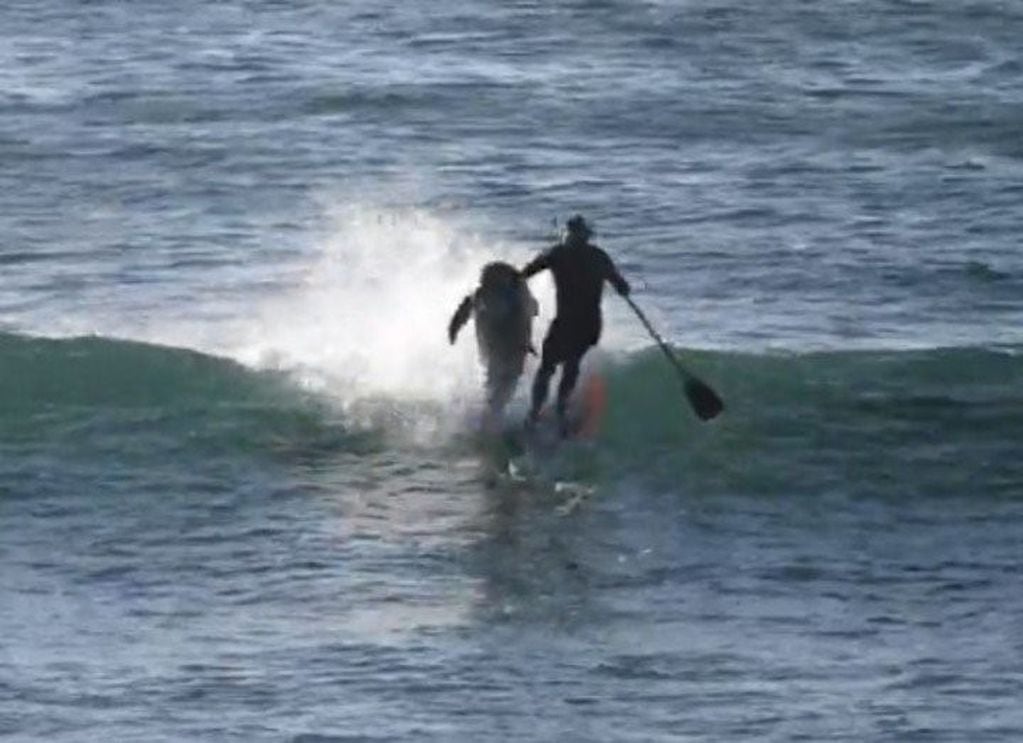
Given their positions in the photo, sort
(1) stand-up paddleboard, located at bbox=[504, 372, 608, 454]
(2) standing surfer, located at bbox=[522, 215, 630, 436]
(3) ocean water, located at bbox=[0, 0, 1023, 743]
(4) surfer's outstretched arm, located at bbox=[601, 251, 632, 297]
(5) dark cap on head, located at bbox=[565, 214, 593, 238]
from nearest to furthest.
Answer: (3) ocean water, located at bbox=[0, 0, 1023, 743] < (4) surfer's outstretched arm, located at bbox=[601, 251, 632, 297] < (5) dark cap on head, located at bbox=[565, 214, 593, 238] < (2) standing surfer, located at bbox=[522, 215, 630, 436] < (1) stand-up paddleboard, located at bbox=[504, 372, 608, 454]

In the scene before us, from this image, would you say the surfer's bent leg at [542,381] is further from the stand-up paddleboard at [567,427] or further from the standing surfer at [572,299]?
the stand-up paddleboard at [567,427]

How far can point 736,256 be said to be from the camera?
2886 cm

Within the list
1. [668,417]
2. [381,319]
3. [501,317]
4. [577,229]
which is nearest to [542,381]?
[501,317]

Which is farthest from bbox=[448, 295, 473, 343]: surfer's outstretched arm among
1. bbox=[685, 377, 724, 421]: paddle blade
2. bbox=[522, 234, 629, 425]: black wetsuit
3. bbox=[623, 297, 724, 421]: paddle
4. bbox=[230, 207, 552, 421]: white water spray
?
bbox=[685, 377, 724, 421]: paddle blade

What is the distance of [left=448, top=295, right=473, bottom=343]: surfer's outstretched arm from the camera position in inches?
905

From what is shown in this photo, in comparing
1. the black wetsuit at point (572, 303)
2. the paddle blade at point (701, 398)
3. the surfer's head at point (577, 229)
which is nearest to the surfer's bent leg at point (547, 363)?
the black wetsuit at point (572, 303)

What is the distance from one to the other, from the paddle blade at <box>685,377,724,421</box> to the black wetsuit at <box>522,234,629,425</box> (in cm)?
75

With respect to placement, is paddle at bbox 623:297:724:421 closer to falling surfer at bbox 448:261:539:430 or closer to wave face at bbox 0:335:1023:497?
wave face at bbox 0:335:1023:497

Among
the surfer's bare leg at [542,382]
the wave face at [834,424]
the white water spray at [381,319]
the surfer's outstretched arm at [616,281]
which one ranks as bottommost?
the wave face at [834,424]

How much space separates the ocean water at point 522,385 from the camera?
1898 centimetres

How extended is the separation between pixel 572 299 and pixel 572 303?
3 centimetres

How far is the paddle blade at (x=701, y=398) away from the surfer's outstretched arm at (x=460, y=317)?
5.03 ft

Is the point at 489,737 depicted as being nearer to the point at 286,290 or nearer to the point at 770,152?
the point at 286,290

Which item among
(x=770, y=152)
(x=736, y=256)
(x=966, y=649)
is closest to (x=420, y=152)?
(x=770, y=152)
